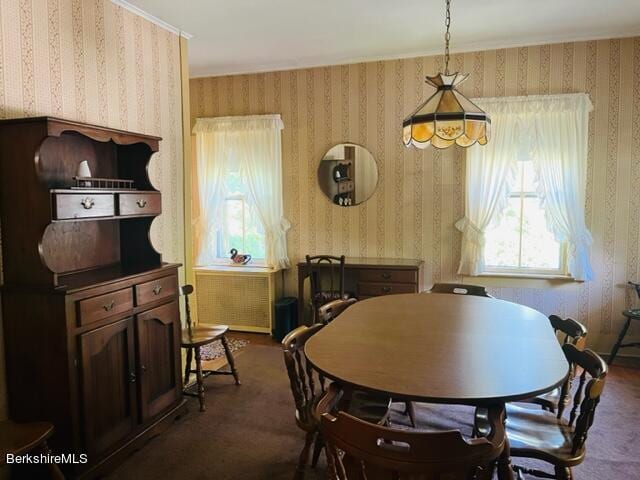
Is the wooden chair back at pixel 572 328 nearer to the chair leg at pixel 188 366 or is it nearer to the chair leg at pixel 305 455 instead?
the chair leg at pixel 305 455

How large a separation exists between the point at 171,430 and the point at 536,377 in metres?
2.22

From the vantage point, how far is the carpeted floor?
2.56m

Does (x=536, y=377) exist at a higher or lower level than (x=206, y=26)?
lower

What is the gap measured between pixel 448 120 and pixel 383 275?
6.96 ft

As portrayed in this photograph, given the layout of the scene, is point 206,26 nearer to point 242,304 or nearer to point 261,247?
point 261,247

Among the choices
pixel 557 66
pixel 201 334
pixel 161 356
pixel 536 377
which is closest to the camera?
pixel 536 377

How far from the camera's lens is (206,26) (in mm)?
3795

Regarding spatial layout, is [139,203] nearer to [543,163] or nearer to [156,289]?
[156,289]

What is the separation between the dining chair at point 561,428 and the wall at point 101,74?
2.42 meters

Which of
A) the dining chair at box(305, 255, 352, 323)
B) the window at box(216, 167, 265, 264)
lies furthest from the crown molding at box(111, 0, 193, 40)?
the dining chair at box(305, 255, 352, 323)

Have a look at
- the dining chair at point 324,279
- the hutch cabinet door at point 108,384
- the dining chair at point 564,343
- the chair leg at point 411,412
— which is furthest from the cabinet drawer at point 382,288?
the hutch cabinet door at point 108,384

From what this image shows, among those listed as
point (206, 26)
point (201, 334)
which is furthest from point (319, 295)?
point (206, 26)

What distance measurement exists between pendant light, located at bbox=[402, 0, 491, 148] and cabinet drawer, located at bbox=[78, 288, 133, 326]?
5.85 feet

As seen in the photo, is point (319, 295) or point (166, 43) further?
point (319, 295)
